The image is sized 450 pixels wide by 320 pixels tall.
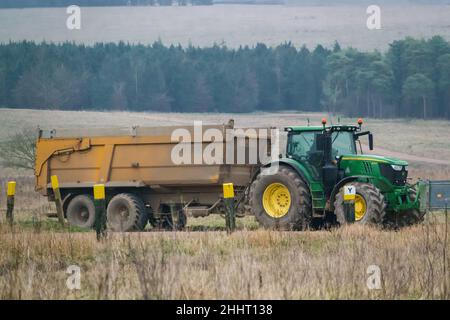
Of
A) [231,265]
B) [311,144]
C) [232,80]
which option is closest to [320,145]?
[311,144]

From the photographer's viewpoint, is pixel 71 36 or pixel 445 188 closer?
pixel 445 188

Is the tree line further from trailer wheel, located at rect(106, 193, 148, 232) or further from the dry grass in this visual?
the dry grass

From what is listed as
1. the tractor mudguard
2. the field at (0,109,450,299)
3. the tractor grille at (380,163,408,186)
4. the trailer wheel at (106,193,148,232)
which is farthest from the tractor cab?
the trailer wheel at (106,193,148,232)

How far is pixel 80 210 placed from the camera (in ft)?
71.9

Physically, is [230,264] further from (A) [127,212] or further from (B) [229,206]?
(A) [127,212]

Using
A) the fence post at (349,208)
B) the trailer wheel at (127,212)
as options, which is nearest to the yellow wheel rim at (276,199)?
the fence post at (349,208)

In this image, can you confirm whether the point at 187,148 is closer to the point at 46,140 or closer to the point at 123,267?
the point at 46,140

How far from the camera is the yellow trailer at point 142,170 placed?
20.4 meters

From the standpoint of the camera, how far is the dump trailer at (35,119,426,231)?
18797mm

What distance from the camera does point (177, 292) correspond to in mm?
9469

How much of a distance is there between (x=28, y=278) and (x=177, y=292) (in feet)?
6.31

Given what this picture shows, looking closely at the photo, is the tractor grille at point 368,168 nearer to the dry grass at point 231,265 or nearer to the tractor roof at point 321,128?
the tractor roof at point 321,128

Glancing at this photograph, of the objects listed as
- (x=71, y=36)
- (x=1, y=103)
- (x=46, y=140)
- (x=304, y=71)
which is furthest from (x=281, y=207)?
(x=71, y=36)

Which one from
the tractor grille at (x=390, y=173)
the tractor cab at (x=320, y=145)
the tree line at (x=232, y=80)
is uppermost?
the tree line at (x=232, y=80)
